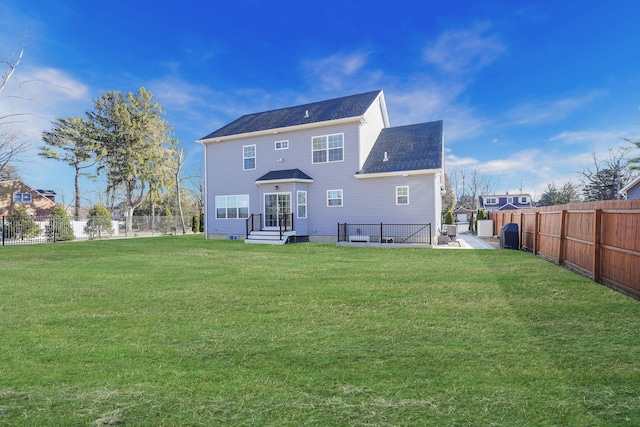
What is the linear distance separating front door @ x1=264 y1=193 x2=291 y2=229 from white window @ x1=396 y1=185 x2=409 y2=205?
5735 mm

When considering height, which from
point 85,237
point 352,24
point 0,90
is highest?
point 352,24

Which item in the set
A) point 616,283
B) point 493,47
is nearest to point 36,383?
point 616,283

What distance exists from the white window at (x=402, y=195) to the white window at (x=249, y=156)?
8649 millimetres

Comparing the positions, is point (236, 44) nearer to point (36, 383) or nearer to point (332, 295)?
point (332, 295)

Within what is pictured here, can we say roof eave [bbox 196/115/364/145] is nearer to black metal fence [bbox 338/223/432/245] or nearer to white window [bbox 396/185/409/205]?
white window [bbox 396/185/409/205]

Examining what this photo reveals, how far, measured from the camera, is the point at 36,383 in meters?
2.84

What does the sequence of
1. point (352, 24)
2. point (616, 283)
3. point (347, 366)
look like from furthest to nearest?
point (352, 24) < point (616, 283) < point (347, 366)

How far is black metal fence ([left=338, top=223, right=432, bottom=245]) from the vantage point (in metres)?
15.9

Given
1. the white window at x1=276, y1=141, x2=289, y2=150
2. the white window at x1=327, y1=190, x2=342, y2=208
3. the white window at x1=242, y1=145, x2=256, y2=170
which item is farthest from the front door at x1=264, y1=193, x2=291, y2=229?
the white window at x1=276, y1=141, x2=289, y2=150

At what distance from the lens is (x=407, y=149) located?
17984mm

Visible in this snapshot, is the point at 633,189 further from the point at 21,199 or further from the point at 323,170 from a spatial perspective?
the point at 21,199

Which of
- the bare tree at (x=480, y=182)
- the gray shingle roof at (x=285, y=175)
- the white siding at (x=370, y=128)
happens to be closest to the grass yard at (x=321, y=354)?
the gray shingle roof at (x=285, y=175)

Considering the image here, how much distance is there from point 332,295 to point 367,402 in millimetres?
3521

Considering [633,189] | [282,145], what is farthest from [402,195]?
[633,189]
